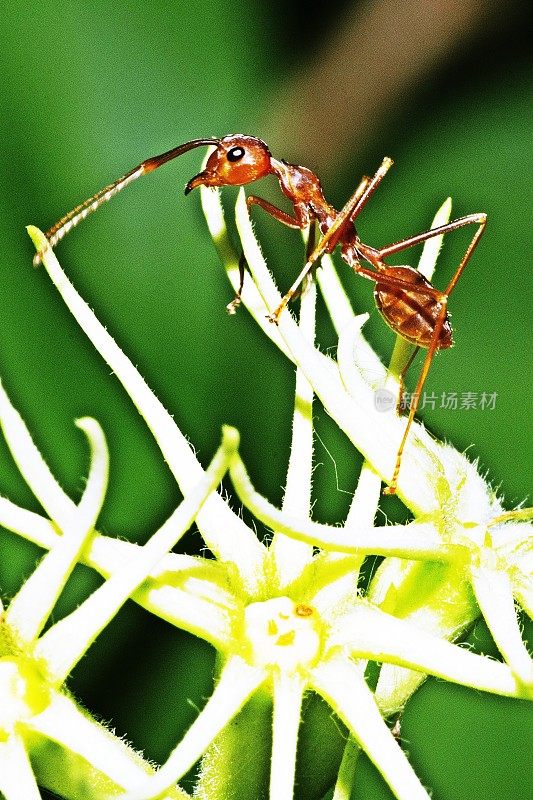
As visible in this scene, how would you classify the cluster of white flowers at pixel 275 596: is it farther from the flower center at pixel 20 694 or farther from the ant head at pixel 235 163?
the ant head at pixel 235 163

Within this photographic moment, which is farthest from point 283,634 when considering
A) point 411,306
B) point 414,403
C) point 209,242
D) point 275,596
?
point 209,242

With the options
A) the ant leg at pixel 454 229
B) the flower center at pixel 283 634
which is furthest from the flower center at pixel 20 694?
the ant leg at pixel 454 229

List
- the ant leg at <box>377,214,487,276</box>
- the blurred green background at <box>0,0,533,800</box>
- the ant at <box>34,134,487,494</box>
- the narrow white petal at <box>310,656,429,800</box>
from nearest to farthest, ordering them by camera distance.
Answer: the narrow white petal at <box>310,656,429,800</box>
the ant at <box>34,134,487,494</box>
the ant leg at <box>377,214,487,276</box>
the blurred green background at <box>0,0,533,800</box>

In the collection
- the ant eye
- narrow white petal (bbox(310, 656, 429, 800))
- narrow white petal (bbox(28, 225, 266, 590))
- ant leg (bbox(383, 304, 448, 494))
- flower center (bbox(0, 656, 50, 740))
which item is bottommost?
flower center (bbox(0, 656, 50, 740))

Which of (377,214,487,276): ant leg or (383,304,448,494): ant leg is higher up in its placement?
(377,214,487,276): ant leg

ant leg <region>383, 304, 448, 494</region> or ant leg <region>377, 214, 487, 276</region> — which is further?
ant leg <region>377, 214, 487, 276</region>

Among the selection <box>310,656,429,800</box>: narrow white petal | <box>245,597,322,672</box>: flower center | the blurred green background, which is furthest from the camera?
the blurred green background

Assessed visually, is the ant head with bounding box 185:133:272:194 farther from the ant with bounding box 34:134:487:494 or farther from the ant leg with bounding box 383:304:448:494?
the ant leg with bounding box 383:304:448:494

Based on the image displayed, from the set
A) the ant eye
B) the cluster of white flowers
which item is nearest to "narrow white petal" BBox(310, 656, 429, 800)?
the cluster of white flowers

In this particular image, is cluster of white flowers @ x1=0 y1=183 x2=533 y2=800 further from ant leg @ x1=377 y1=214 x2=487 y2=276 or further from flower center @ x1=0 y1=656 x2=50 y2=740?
ant leg @ x1=377 y1=214 x2=487 y2=276
